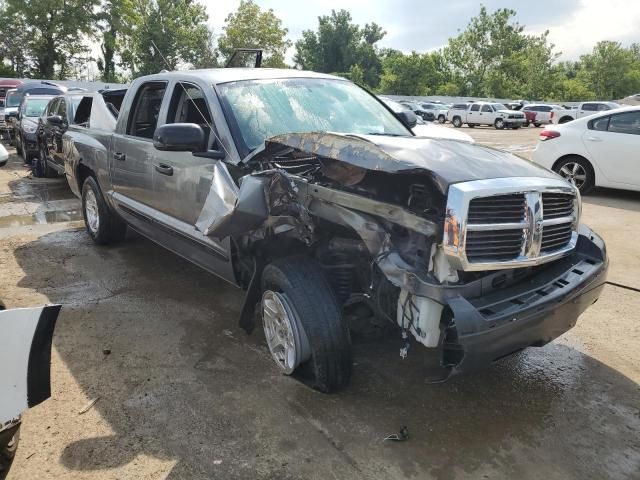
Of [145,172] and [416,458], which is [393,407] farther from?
[145,172]

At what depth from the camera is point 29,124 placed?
11953 mm

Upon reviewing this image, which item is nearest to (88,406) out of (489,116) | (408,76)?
(489,116)

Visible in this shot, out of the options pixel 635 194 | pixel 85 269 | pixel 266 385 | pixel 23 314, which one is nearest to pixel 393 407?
pixel 266 385

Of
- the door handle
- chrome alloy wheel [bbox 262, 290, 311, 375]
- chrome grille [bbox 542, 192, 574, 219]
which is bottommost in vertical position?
chrome alloy wheel [bbox 262, 290, 311, 375]

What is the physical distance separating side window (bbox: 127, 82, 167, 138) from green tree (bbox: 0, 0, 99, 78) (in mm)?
40750

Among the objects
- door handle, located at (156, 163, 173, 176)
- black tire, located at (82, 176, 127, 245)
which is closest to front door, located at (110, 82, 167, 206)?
door handle, located at (156, 163, 173, 176)

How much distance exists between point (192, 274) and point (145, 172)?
1.11 metres

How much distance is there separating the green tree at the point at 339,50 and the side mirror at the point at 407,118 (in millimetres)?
64574

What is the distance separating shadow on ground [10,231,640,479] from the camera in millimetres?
2541

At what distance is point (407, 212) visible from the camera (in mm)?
2529

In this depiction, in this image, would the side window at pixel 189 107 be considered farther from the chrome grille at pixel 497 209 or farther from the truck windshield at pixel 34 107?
Answer: the truck windshield at pixel 34 107

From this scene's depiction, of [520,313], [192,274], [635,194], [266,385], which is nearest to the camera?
[520,313]

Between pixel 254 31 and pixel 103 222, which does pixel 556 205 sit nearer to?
pixel 103 222

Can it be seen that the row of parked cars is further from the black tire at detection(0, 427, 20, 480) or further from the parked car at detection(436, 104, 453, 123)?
the parked car at detection(436, 104, 453, 123)
